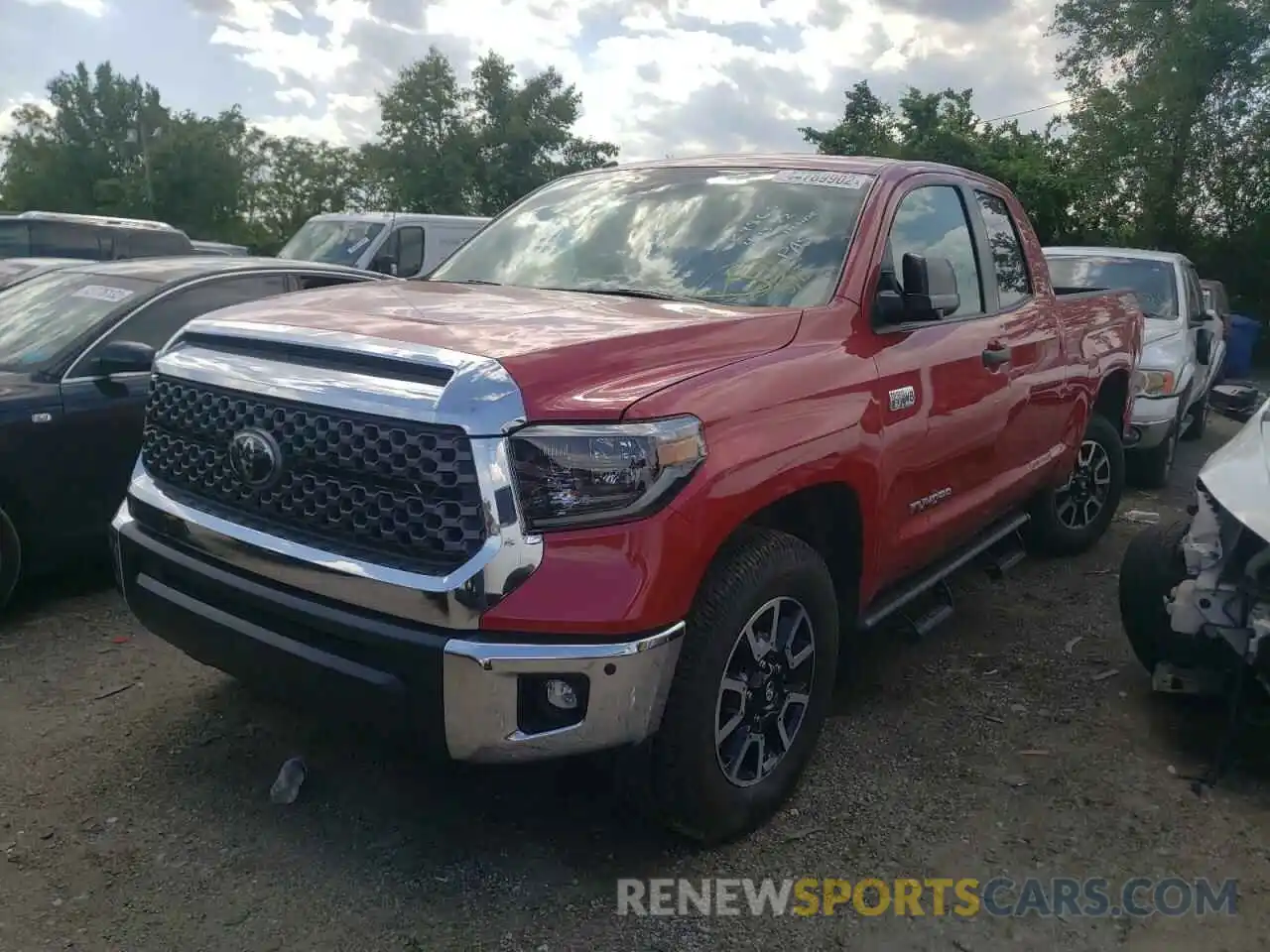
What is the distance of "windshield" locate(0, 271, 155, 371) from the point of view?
484 centimetres

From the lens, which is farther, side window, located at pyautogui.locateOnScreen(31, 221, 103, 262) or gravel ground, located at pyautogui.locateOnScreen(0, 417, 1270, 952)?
side window, located at pyautogui.locateOnScreen(31, 221, 103, 262)

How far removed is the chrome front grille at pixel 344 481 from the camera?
7.99ft

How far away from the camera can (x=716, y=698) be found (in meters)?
2.74

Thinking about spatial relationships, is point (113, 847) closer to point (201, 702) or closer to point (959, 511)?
point (201, 702)

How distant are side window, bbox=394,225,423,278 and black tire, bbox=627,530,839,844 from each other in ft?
33.6

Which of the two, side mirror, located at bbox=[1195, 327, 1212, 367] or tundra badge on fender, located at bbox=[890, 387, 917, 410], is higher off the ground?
tundra badge on fender, located at bbox=[890, 387, 917, 410]

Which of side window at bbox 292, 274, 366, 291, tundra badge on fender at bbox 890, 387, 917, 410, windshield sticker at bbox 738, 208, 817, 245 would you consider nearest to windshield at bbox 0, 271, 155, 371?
side window at bbox 292, 274, 366, 291

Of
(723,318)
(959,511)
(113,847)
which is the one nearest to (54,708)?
(113,847)

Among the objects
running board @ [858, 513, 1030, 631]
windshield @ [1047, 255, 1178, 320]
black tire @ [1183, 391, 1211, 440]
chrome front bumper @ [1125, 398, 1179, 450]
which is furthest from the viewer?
black tire @ [1183, 391, 1211, 440]

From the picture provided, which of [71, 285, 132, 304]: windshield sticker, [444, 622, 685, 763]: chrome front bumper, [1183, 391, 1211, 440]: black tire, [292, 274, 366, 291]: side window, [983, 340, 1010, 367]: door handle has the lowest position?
[1183, 391, 1211, 440]: black tire

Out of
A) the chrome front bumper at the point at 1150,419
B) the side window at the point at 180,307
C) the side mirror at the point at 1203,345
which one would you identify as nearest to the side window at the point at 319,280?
the side window at the point at 180,307

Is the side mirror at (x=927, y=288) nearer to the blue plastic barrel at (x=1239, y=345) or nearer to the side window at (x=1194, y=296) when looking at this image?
the side window at (x=1194, y=296)

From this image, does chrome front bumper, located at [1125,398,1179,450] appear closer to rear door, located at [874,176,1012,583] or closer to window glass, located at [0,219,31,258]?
rear door, located at [874,176,1012,583]

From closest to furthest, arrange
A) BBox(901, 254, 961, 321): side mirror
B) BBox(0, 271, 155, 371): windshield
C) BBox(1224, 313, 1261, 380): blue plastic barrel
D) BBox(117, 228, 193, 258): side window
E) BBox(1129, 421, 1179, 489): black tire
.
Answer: BBox(901, 254, 961, 321): side mirror, BBox(0, 271, 155, 371): windshield, BBox(1129, 421, 1179, 489): black tire, BBox(117, 228, 193, 258): side window, BBox(1224, 313, 1261, 380): blue plastic barrel
